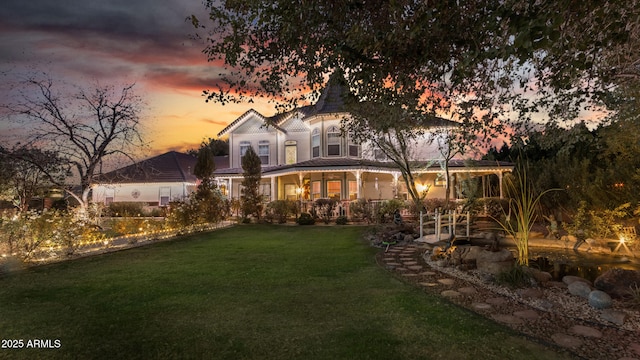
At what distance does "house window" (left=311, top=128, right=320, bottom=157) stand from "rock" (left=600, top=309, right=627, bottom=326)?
20350 millimetres

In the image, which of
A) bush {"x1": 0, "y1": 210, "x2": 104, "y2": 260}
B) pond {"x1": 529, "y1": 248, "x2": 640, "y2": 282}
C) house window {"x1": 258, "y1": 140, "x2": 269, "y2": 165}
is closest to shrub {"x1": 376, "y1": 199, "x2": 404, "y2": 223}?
pond {"x1": 529, "y1": 248, "x2": 640, "y2": 282}

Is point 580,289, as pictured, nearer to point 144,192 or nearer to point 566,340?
point 566,340

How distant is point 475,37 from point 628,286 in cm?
456

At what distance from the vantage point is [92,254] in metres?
10.7

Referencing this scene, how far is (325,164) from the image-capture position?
2189cm

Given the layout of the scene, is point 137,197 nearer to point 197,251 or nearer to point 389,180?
point 389,180

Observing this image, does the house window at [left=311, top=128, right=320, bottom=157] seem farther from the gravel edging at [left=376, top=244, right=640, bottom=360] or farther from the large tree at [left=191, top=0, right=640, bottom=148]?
the gravel edging at [left=376, top=244, right=640, bottom=360]

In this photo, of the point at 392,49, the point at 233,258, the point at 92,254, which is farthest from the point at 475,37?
the point at 92,254

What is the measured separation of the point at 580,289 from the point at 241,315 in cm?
521

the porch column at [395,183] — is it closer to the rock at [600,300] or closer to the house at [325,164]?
the house at [325,164]

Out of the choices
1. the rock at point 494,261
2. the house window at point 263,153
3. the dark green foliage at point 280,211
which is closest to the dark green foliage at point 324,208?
the dark green foliage at point 280,211

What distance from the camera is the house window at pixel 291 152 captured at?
26094mm

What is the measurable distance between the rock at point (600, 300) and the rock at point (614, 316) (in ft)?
0.81

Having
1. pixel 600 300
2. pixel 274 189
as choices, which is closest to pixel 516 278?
pixel 600 300
